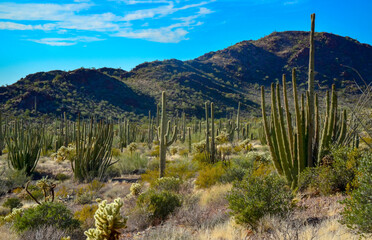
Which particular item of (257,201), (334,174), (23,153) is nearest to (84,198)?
Result: (23,153)

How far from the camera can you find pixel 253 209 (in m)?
5.26

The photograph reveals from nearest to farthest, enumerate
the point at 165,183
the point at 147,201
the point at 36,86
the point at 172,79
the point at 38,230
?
the point at 38,230 → the point at 147,201 → the point at 165,183 → the point at 36,86 → the point at 172,79

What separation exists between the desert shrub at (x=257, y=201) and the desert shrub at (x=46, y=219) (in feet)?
12.1

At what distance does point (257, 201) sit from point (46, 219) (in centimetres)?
454

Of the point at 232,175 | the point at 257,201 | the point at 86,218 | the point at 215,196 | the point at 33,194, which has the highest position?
the point at 257,201

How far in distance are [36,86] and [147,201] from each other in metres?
51.1

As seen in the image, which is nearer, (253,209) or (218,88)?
(253,209)

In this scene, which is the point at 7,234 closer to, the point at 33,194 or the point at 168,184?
the point at 33,194

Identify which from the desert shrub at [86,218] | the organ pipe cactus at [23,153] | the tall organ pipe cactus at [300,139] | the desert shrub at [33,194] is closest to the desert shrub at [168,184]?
the desert shrub at [86,218]

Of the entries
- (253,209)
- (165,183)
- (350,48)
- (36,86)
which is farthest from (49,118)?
(350,48)

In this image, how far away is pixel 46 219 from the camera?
20.0 feet

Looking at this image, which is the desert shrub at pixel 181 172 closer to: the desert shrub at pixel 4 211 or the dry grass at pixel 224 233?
the dry grass at pixel 224 233

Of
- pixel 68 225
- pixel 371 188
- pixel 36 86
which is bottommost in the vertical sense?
pixel 68 225

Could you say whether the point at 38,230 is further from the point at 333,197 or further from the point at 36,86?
the point at 36,86
